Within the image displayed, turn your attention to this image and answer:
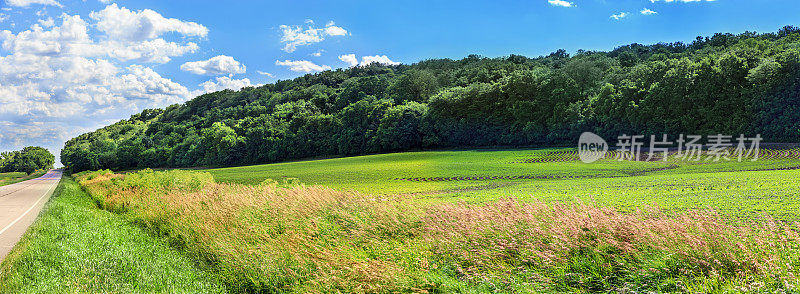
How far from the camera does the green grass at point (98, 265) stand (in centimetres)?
845

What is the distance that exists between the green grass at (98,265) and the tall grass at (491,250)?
0.78 meters

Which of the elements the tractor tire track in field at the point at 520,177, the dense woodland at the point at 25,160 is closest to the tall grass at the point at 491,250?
the tractor tire track in field at the point at 520,177

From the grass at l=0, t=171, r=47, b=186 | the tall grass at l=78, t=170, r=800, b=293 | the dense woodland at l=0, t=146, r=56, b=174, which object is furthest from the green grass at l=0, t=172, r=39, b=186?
the tall grass at l=78, t=170, r=800, b=293

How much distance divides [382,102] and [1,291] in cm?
7811

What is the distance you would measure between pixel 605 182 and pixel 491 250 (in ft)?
71.3

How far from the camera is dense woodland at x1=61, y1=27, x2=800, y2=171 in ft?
178

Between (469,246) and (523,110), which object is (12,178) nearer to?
(523,110)

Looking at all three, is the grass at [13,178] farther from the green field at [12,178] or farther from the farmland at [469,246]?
the farmland at [469,246]

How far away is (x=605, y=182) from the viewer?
26.1 m

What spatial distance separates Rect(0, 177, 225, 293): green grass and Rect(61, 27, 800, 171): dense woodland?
62919 millimetres

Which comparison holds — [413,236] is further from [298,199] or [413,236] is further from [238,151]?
[238,151]

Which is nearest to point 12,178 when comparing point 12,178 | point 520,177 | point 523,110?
point 12,178

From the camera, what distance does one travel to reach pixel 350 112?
88312mm

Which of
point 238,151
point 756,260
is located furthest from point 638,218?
point 238,151
